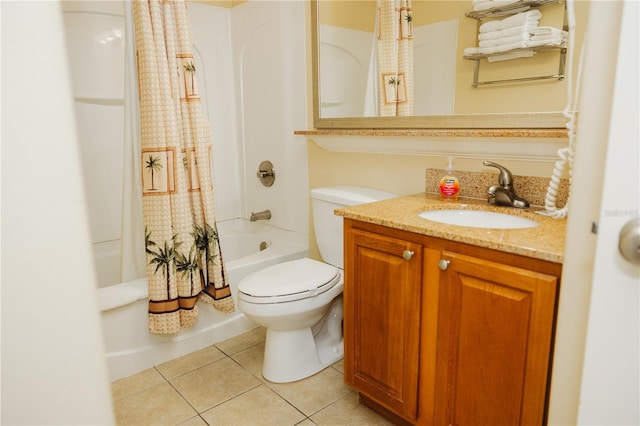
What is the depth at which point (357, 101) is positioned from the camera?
2178mm

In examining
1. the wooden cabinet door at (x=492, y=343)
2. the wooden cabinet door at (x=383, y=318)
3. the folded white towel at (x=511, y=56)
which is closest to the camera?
the wooden cabinet door at (x=492, y=343)

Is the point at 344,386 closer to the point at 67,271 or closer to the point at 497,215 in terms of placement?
the point at 497,215

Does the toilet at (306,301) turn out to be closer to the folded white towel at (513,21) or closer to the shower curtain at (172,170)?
the shower curtain at (172,170)

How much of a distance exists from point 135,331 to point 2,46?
1.94 meters

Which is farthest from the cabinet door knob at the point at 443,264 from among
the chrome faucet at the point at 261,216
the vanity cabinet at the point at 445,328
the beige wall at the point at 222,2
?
the beige wall at the point at 222,2

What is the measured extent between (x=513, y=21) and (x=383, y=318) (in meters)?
1.18

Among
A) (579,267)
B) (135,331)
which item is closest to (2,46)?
(579,267)

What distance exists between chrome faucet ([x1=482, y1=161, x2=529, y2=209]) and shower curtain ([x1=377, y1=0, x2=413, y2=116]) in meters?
0.50

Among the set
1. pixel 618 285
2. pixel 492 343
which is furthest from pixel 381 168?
pixel 618 285

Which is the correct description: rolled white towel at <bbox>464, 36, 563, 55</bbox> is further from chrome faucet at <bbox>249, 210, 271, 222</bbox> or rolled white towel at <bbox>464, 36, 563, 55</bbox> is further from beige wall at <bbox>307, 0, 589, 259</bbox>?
chrome faucet at <bbox>249, 210, 271, 222</bbox>

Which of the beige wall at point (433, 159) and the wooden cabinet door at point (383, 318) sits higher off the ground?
the beige wall at point (433, 159)

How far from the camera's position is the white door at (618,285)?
58cm

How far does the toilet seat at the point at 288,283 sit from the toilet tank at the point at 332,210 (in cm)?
13

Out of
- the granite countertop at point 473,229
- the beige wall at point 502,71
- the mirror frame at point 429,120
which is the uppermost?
the beige wall at point 502,71
